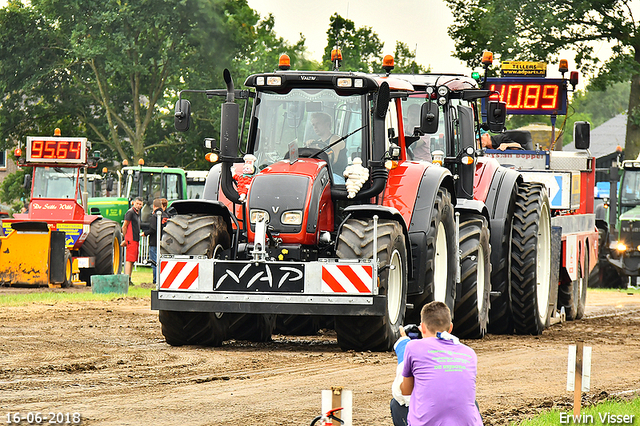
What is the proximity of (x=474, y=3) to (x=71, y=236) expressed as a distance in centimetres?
2125

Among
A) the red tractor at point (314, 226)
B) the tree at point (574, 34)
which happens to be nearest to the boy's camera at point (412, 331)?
the red tractor at point (314, 226)

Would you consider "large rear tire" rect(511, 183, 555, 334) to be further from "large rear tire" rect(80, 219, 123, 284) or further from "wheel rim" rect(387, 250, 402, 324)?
"large rear tire" rect(80, 219, 123, 284)

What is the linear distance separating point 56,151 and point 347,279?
14766 millimetres

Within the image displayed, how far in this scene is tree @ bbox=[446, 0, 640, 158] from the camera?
1444 inches

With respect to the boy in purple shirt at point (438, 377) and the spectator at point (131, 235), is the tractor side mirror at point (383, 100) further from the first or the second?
the spectator at point (131, 235)

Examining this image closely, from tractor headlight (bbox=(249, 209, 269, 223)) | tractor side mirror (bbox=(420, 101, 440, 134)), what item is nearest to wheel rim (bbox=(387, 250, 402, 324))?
tractor headlight (bbox=(249, 209, 269, 223))

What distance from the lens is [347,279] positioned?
35.5 feet

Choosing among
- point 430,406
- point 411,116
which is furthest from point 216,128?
point 430,406

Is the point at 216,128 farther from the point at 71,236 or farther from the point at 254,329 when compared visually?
the point at 254,329

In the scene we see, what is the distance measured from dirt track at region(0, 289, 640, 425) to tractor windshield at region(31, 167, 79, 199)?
9896mm

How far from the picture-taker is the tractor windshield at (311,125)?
1194 cm

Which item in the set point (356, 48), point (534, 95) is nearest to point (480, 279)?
point (534, 95)

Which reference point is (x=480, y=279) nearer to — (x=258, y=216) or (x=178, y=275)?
(x=258, y=216)

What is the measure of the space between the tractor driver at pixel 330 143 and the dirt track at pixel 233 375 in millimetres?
1939
